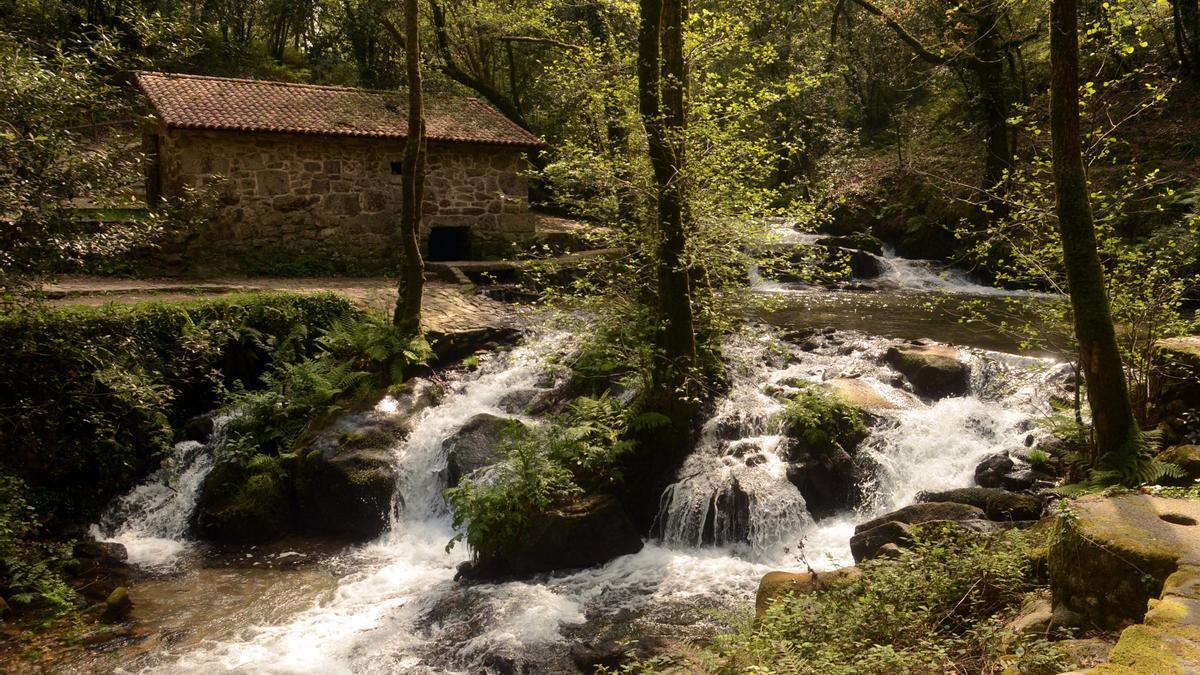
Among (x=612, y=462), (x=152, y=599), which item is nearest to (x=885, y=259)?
(x=612, y=462)

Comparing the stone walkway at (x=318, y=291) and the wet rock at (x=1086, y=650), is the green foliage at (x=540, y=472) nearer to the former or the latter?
the stone walkway at (x=318, y=291)

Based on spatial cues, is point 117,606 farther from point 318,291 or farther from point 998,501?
point 998,501

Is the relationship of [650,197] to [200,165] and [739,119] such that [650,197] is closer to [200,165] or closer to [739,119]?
[739,119]

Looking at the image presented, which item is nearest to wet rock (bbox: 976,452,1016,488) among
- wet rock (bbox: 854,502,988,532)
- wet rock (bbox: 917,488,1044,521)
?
wet rock (bbox: 917,488,1044,521)

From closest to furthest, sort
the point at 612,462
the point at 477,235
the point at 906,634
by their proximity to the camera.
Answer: the point at 906,634
the point at 612,462
the point at 477,235

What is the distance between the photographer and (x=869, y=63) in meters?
28.5

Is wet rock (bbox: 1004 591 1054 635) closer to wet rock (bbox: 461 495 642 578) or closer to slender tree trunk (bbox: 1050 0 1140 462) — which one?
slender tree trunk (bbox: 1050 0 1140 462)

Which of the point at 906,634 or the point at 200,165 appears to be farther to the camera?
the point at 200,165

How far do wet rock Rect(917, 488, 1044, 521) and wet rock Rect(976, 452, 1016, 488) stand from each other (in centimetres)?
53

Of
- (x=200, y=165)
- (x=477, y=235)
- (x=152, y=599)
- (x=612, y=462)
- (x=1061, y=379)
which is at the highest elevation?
(x=200, y=165)

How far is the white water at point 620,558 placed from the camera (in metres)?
7.46

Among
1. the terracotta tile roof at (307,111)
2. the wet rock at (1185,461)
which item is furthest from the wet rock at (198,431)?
the wet rock at (1185,461)

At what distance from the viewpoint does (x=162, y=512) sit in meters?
10.6

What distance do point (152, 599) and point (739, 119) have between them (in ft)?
28.9
